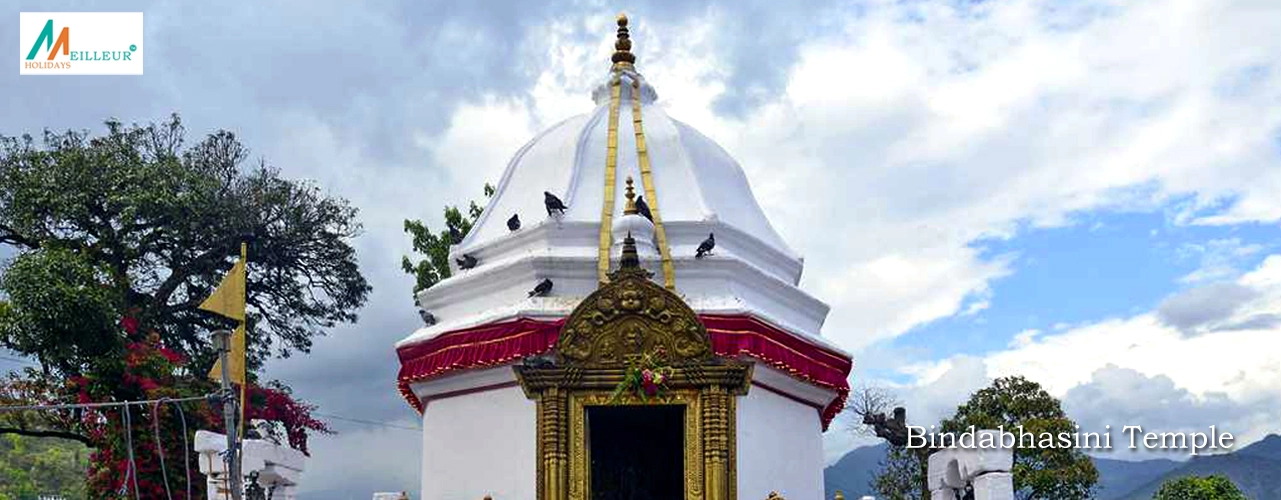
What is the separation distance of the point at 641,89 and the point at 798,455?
6987 mm

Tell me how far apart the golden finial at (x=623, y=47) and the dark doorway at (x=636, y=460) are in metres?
7.22

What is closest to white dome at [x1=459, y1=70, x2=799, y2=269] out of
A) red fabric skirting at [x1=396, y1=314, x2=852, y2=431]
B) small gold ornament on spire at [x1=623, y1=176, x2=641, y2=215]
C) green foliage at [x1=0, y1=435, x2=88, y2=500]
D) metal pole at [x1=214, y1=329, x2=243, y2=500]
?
small gold ornament on spire at [x1=623, y1=176, x2=641, y2=215]

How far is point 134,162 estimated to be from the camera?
30.5 m

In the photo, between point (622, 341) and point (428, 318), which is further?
point (428, 318)

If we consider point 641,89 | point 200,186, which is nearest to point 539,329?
point 641,89

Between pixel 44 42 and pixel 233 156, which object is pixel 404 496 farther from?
pixel 233 156

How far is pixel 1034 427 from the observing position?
30.7 metres

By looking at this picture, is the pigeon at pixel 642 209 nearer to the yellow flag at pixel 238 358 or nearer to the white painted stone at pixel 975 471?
the white painted stone at pixel 975 471

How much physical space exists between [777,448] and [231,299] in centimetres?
726

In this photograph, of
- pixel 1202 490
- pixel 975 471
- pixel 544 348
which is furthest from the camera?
pixel 1202 490

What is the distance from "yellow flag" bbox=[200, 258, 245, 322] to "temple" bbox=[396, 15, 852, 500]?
2611mm

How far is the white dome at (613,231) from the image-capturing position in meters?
18.6

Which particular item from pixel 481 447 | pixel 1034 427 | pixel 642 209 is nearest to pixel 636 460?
pixel 481 447

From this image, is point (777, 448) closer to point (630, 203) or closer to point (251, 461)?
point (630, 203)
